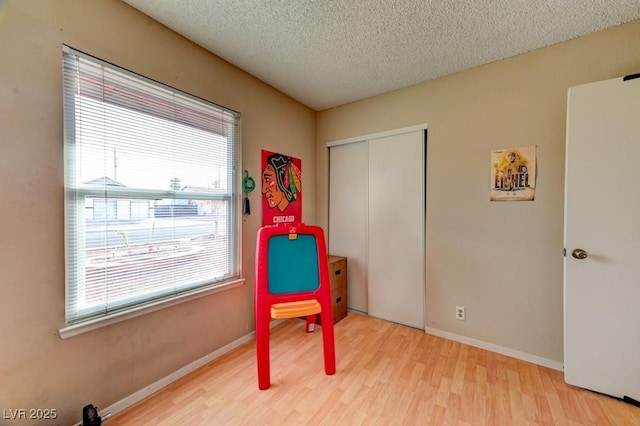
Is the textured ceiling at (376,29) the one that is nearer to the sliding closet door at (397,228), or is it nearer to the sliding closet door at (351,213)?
the sliding closet door at (397,228)

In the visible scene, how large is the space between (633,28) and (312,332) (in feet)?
11.2

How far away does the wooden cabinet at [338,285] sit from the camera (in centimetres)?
270

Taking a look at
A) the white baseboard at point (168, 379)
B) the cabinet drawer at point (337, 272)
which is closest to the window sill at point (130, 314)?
the white baseboard at point (168, 379)

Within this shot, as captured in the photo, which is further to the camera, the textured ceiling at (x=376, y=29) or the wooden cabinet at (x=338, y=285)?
the wooden cabinet at (x=338, y=285)

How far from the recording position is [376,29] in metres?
1.75

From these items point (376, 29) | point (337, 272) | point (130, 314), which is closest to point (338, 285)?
point (337, 272)

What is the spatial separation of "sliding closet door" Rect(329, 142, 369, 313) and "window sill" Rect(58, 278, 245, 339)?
4.82 ft

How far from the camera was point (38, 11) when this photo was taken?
1256mm

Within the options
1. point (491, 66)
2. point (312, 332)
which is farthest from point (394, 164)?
point (312, 332)

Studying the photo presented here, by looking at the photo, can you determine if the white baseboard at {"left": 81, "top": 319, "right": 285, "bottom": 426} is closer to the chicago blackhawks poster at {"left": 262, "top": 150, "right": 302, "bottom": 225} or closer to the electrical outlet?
the chicago blackhawks poster at {"left": 262, "top": 150, "right": 302, "bottom": 225}

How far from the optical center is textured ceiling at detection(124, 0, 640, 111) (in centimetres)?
155

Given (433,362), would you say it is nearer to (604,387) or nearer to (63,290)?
(604,387)

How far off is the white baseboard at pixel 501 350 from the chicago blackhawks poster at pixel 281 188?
190 cm

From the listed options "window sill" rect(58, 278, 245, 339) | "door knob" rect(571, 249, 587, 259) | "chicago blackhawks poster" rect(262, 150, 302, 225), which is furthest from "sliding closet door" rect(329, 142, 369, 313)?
"door knob" rect(571, 249, 587, 259)
